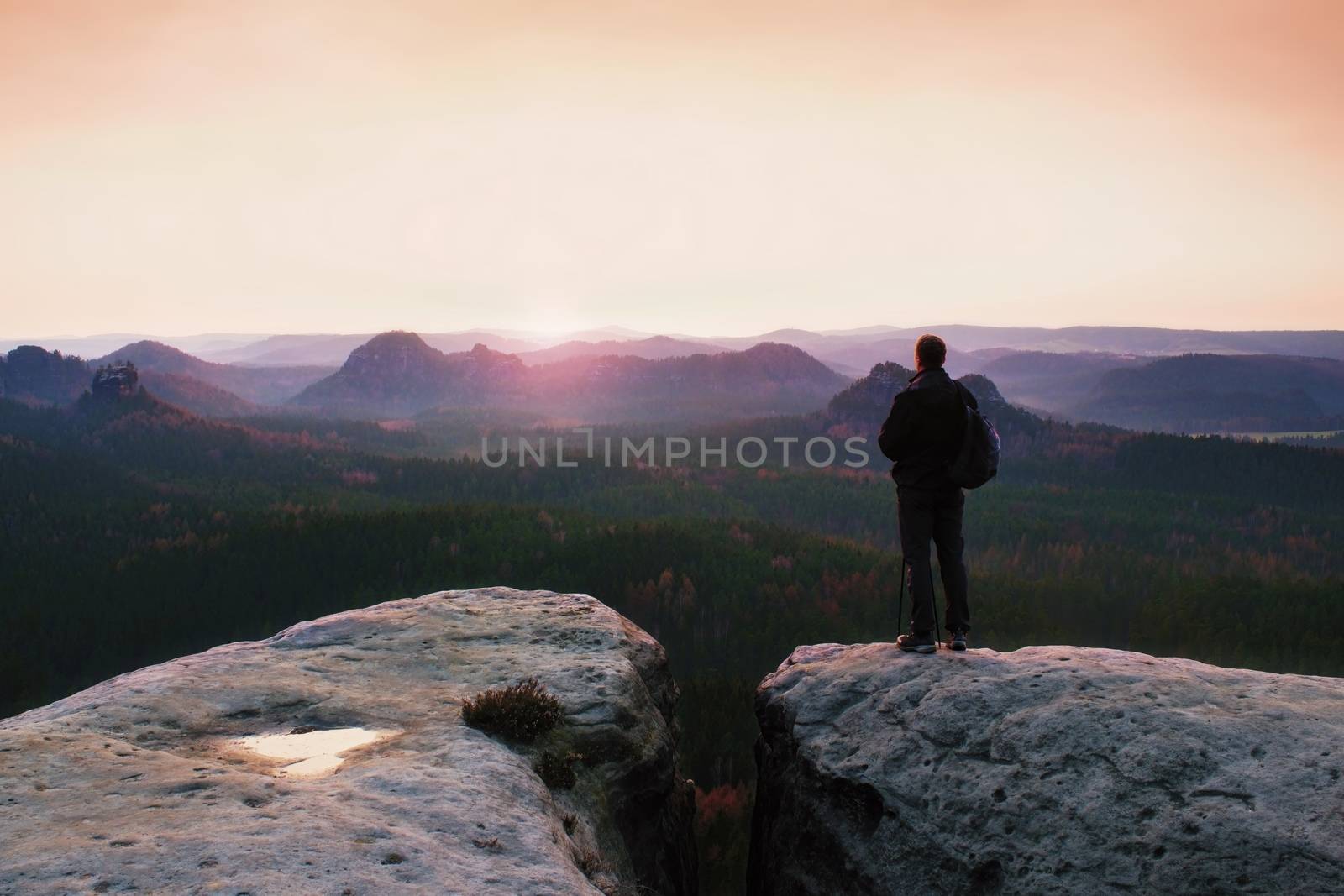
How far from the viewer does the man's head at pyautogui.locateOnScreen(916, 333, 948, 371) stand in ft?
44.3

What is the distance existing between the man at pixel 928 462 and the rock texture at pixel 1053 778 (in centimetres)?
182

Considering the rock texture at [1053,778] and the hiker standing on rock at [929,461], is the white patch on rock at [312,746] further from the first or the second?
the hiker standing on rock at [929,461]

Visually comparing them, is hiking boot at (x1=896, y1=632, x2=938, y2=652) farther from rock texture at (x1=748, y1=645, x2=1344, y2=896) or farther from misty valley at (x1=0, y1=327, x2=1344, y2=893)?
misty valley at (x1=0, y1=327, x2=1344, y2=893)

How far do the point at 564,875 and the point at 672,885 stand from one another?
648cm

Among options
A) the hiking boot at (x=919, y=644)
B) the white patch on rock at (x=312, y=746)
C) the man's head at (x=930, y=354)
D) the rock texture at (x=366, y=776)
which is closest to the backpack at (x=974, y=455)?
the man's head at (x=930, y=354)

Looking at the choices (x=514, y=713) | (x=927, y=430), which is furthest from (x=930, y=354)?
(x=514, y=713)

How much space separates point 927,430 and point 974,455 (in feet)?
2.92

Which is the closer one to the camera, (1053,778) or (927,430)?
(1053,778)

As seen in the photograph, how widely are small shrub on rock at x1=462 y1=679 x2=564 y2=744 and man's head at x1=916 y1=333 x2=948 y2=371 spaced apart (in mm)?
8515

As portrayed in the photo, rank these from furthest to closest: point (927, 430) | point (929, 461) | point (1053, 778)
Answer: point (929, 461), point (927, 430), point (1053, 778)

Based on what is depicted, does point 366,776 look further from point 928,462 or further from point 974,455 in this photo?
point 974,455

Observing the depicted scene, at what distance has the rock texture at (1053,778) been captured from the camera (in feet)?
29.9

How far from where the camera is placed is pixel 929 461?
13.4 m

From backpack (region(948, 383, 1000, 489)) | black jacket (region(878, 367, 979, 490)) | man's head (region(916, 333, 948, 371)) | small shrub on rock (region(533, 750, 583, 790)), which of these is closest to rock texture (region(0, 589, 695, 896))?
small shrub on rock (region(533, 750, 583, 790))
